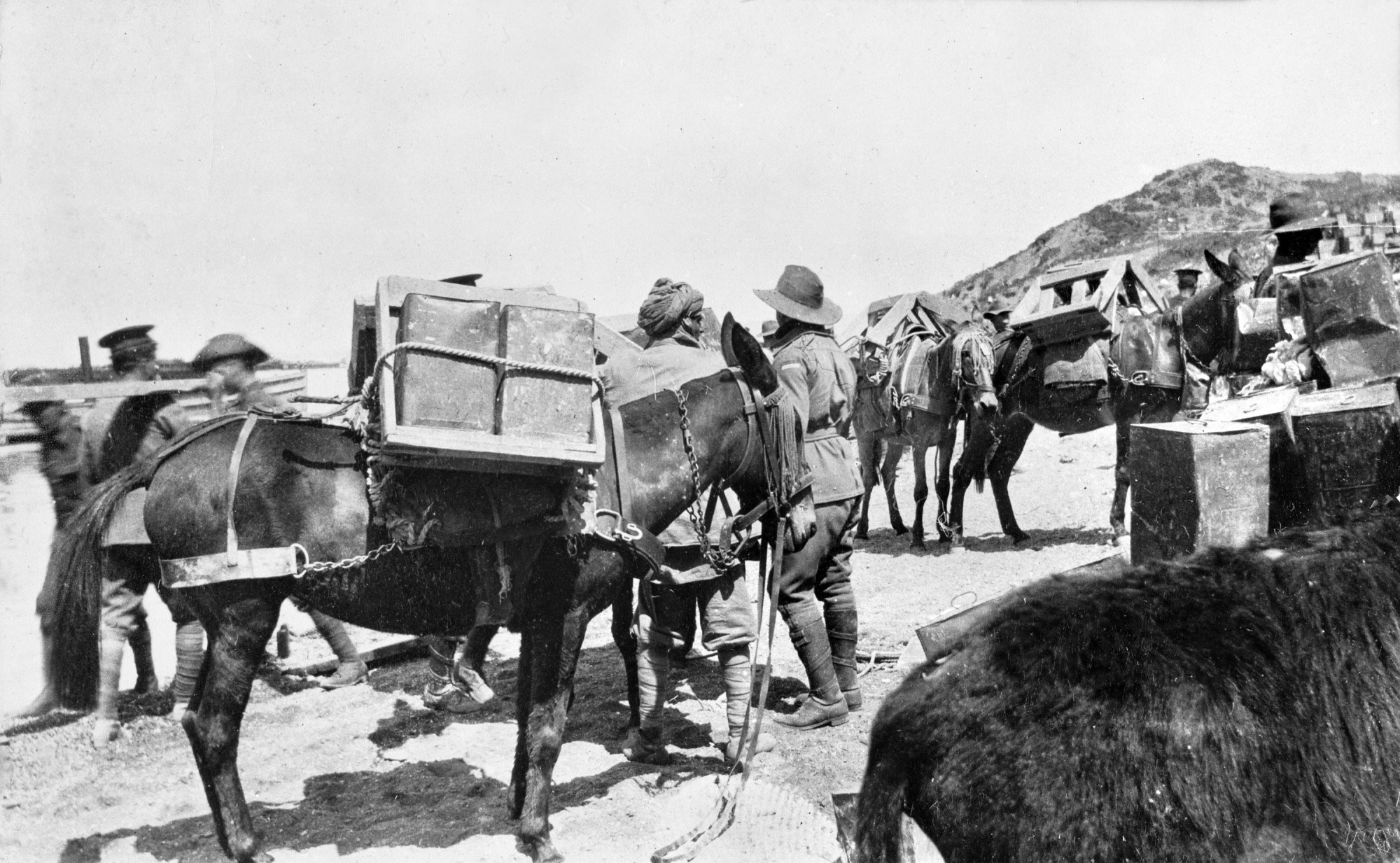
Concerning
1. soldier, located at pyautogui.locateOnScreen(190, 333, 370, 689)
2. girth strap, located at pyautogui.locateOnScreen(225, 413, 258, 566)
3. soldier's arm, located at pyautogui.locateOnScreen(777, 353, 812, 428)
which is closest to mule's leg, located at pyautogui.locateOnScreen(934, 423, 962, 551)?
soldier's arm, located at pyautogui.locateOnScreen(777, 353, 812, 428)

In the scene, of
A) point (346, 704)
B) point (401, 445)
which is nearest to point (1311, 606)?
point (401, 445)

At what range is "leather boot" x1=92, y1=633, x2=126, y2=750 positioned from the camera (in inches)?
209

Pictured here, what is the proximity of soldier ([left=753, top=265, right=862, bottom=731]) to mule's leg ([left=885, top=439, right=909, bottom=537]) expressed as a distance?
5818mm

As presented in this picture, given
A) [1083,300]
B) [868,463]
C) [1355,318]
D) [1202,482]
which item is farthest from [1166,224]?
[1202,482]

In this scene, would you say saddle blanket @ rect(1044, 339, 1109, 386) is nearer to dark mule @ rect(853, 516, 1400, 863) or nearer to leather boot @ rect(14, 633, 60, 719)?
dark mule @ rect(853, 516, 1400, 863)

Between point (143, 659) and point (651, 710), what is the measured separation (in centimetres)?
374

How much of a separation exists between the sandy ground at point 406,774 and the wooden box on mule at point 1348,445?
1.17m

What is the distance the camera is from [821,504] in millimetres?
5281

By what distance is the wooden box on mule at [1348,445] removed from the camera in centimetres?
261

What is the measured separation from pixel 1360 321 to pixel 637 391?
291cm

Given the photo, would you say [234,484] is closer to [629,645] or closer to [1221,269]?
[629,645]

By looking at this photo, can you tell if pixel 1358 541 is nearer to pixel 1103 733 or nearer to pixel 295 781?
pixel 1103 733

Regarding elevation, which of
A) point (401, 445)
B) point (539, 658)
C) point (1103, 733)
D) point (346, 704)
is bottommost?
point (346, 704)

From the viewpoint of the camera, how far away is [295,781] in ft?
16.0
